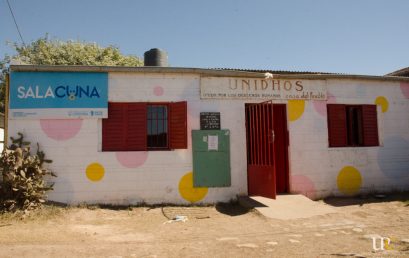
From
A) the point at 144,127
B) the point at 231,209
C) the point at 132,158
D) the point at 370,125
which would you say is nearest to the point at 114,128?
the point at 144,127

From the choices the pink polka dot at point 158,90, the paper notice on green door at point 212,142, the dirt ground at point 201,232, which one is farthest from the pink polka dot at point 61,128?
the paper notice on green door at point 212,142

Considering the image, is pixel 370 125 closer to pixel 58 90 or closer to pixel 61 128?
pixel 61 128

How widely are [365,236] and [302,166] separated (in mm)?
3296

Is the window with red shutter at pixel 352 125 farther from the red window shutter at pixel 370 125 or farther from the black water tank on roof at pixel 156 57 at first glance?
the black water tank on roof at pixel 156 57

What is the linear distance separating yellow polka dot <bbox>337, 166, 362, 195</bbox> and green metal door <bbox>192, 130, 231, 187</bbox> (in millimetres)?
3211

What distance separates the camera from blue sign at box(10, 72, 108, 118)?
7.29 meters

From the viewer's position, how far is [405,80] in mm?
9500

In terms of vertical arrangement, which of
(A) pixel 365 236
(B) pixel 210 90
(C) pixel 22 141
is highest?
(B) pixel 210 90

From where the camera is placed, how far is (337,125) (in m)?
8.83

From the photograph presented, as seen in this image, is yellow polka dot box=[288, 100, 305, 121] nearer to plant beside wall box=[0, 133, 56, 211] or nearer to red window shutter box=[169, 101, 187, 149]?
red window shutter box=[169, 101, 187, 149]

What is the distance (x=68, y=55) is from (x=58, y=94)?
1578 centimetres

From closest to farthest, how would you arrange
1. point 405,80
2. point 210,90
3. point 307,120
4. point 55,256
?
point 55,256 → point 210,90 → point 307,120 → point 405,80

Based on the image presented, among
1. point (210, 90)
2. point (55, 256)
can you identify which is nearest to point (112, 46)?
point (210, 90)

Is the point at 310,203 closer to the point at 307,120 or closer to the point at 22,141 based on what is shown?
the point at 307,120
